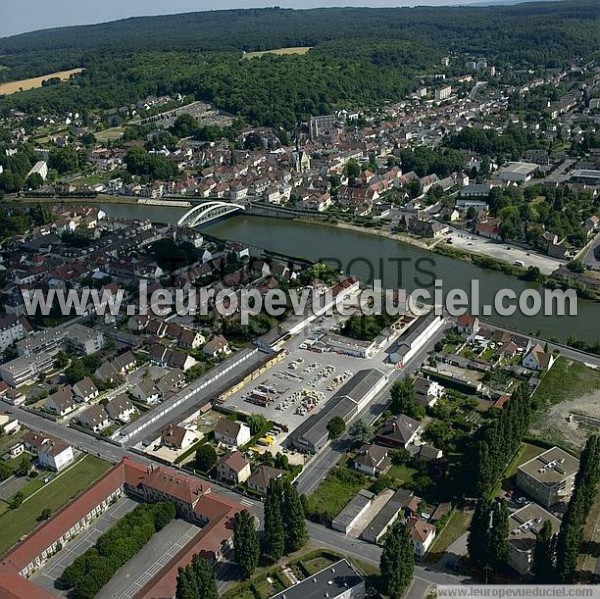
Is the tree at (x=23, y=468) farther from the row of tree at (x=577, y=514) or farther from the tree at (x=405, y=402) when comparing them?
the row of tree at (x=577, y=514)

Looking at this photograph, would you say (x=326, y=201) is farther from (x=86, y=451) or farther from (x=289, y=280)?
(x=86, y=451)

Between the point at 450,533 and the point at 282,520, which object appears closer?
the point at 282,520

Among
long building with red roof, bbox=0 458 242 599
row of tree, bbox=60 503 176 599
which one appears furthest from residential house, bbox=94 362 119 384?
row of tree, bbox=60 503 176 599

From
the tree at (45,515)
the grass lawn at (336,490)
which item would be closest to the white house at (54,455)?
the tree at (45,515)

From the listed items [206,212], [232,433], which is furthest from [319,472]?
[206,212]

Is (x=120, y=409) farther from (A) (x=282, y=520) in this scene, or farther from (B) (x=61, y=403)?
(A) (x=282, y=520)
